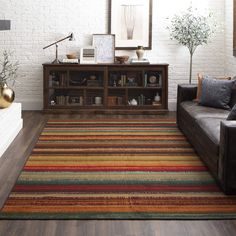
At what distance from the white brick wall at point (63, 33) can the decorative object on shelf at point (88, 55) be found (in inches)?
7.8

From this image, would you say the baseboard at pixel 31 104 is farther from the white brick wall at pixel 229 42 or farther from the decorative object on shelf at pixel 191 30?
the white brick wall at pixel 229 42

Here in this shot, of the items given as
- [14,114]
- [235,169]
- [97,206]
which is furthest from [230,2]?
[97,206]

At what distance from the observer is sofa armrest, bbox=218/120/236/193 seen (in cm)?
375

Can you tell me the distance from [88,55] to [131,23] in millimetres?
798

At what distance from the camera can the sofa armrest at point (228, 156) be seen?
3.75m

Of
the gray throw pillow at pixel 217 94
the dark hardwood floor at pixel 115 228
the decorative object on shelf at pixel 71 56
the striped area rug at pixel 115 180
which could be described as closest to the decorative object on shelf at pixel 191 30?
the decorative object on shelf at pixel 71 56

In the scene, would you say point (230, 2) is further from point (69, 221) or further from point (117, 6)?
point (69, 221)

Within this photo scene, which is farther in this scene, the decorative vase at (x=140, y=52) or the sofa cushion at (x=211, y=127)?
the decorative vase at (x=140, y=52)

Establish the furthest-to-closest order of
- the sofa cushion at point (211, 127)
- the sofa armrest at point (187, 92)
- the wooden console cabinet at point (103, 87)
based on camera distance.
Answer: the wooden console cabinet at point (103, 87) < the sofa armrest at point (187, 92) < the sofa cushion at point (211, 127)

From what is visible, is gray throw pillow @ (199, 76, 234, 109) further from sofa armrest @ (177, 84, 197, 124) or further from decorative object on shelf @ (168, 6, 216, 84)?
decorative object on shelf @ (168, 6, 216, 84)

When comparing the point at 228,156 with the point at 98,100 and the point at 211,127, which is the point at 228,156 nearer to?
the point at 211,127

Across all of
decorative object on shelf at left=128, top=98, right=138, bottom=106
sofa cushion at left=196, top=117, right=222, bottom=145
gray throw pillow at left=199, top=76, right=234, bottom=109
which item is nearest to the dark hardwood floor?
sofa cushion at left=196, top=117, right=222, bottom=145

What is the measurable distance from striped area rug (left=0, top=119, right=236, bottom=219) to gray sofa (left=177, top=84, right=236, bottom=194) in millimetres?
115

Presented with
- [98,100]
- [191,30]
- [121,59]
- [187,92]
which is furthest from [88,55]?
[187,92]
